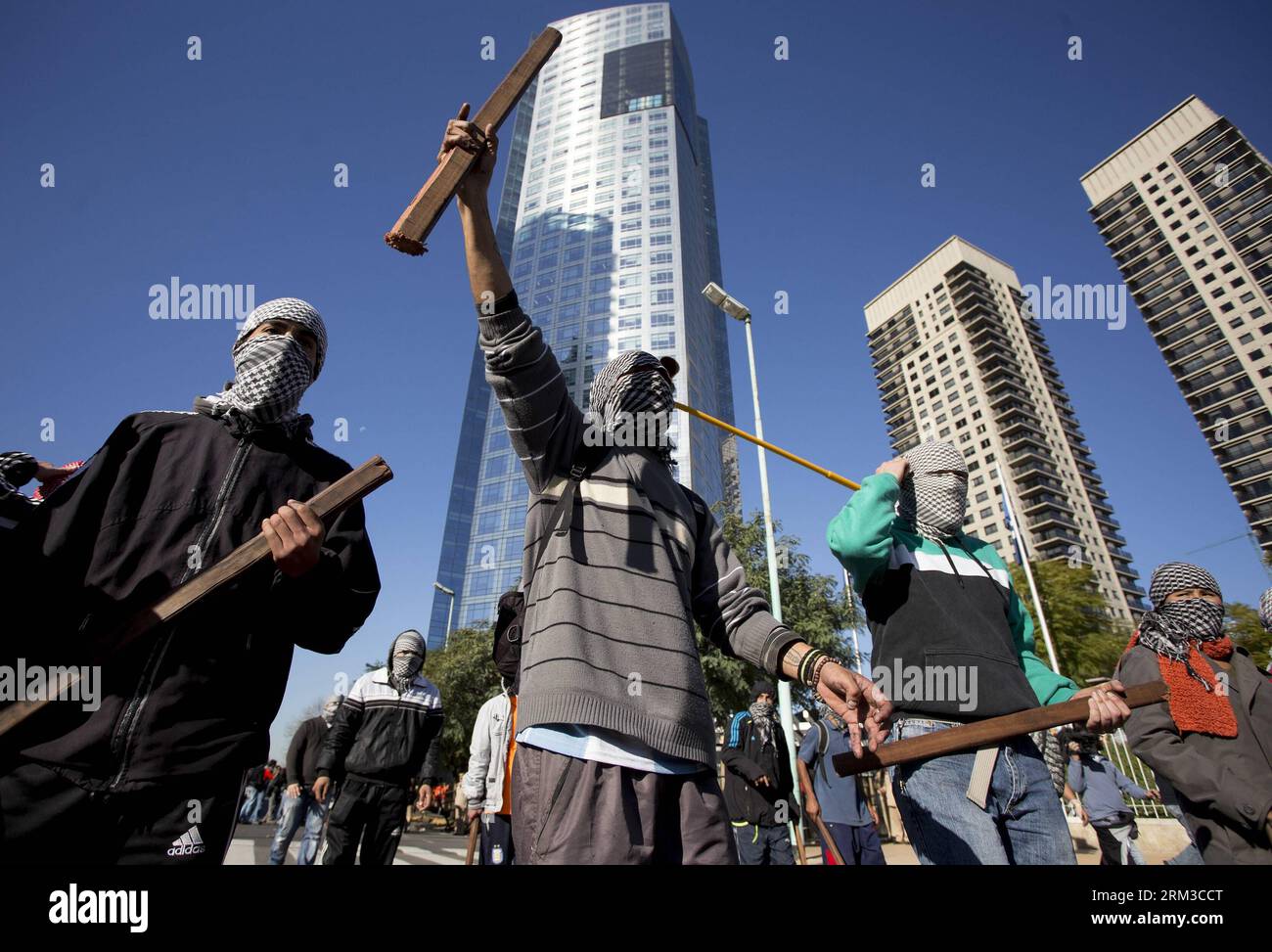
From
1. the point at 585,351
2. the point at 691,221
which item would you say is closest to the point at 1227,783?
the point at 585,351

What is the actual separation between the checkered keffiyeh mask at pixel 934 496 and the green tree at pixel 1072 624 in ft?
114

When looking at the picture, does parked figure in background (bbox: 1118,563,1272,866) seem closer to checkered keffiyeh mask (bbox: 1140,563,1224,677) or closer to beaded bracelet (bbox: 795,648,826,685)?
checkered keffiyeh mask (bbox: 1140,563,1224,677)

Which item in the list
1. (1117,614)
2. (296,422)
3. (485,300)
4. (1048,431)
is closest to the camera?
(485,300)

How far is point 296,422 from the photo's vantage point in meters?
2.17

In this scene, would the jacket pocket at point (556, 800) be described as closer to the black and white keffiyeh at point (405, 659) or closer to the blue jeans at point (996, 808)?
the blue jeans at point (996, 808)

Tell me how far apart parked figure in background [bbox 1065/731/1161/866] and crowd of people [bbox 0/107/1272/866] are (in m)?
6.96

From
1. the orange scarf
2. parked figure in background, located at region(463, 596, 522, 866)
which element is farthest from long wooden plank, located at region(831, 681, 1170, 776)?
parked figure in background, located at region(463, 596, 522, 866)

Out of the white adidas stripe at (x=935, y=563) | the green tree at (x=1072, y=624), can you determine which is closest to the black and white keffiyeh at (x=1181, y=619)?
the white adidas stripe at (x=935, y=563)

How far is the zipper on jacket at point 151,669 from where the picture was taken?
1455mm

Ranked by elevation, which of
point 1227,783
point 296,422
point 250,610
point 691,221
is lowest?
point 1227,783

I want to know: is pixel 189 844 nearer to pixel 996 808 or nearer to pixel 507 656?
pixel 996 808

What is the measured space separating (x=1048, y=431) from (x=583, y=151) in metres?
83.6
